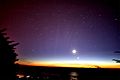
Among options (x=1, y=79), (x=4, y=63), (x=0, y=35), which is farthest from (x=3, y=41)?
(x=1, y=79)

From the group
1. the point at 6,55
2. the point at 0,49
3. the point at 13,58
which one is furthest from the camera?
the point at 13,58

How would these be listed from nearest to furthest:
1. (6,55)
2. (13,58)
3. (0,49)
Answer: (0,49) → (6,55) → (13,58)

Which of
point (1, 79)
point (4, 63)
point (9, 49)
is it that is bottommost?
point (1, 79)

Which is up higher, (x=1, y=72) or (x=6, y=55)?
(x=6, y=55)

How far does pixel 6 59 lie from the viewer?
61.6 feet

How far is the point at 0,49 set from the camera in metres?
17.2

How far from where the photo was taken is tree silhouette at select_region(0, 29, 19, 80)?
17.7 meters

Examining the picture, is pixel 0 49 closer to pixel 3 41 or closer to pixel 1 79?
pixel 3 41

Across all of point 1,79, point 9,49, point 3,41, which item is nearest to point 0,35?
point 3,41

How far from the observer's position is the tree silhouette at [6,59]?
1766 cm

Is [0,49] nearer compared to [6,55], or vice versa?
[0,49]

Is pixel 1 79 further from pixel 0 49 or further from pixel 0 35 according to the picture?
pixel 0 35

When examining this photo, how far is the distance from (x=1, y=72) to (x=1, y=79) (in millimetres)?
579

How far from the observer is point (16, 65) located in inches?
821
